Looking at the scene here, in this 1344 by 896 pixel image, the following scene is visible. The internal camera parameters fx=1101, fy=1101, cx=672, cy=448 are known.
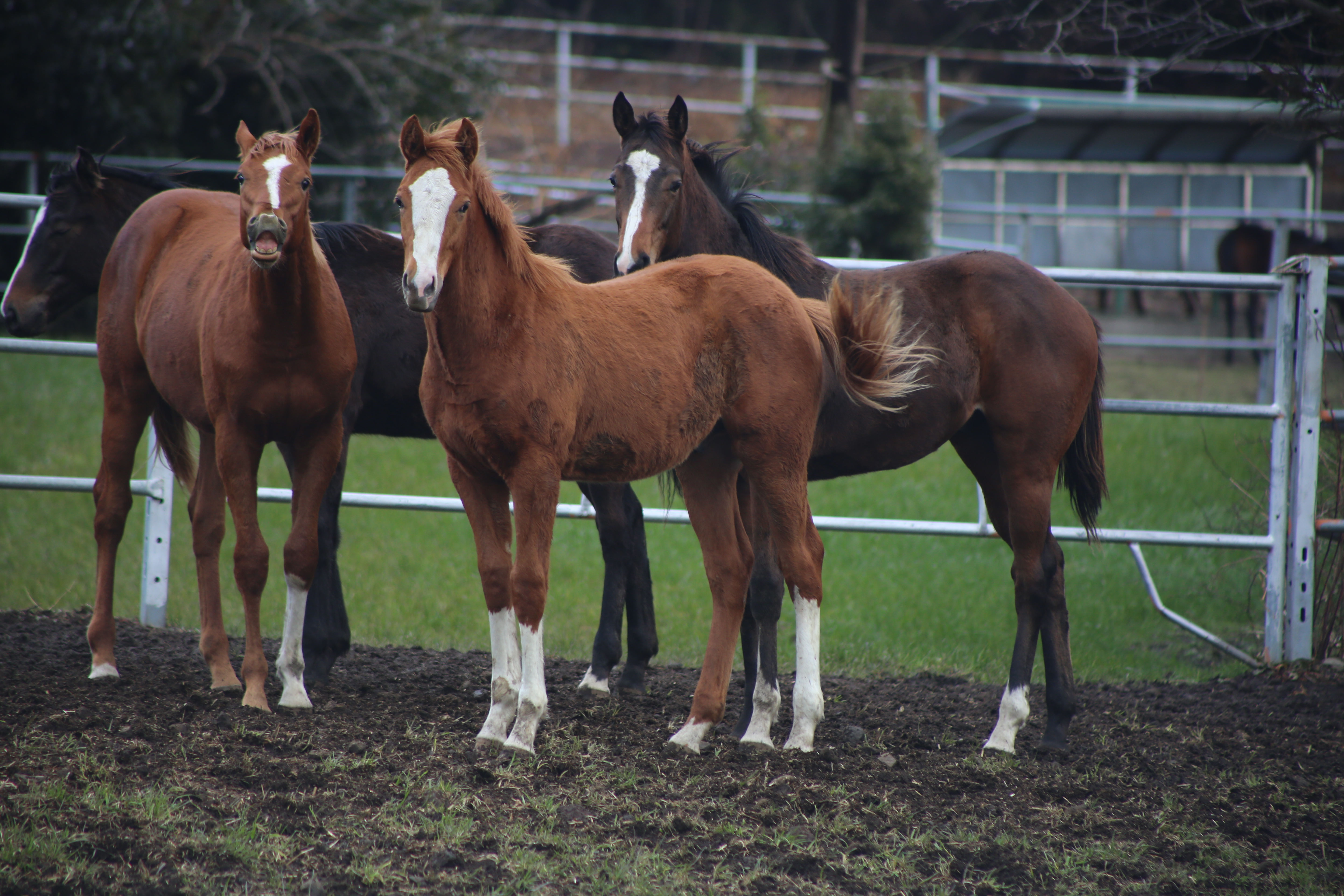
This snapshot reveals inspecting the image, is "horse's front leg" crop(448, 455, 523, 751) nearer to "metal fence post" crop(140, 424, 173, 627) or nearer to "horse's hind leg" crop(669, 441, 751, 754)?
"horse's hind leg" crop(669, 441, 751, 754)

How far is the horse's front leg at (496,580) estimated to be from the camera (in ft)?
11.8

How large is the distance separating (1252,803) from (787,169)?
14348 millimetres

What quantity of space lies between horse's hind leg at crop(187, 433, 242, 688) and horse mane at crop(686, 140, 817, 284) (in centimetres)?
227

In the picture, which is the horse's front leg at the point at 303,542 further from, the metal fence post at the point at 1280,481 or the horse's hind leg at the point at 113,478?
the metal fence post at the point at 1280,481

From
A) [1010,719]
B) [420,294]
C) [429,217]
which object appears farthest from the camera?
[1010,719]

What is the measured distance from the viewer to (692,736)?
12.6ft

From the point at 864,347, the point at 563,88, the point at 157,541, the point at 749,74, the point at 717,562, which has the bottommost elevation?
the point at 157,541

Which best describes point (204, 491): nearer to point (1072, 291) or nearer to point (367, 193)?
point (367, 193)

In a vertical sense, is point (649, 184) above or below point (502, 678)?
above

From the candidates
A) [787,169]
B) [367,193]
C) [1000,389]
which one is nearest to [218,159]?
[367,193]

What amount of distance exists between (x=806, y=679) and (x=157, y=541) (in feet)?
11.7

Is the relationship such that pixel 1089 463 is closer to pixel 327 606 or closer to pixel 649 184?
pixel 649 184

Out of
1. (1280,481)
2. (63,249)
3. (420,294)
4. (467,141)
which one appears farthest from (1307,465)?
(63,249)

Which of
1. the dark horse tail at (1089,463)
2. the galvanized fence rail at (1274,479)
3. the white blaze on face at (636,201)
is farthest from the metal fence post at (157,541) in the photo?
the dark horse tail at (1089,463)
